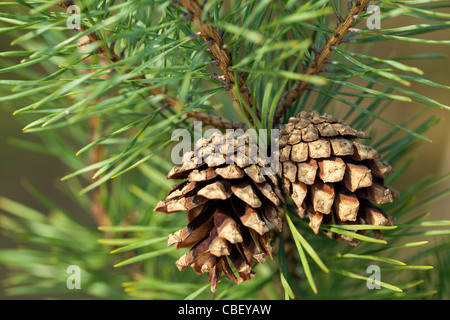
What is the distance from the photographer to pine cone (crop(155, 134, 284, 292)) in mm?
334

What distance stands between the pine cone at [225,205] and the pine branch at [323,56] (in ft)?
0.28

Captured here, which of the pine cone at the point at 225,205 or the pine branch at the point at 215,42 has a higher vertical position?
the pine branch at the point at 215,42

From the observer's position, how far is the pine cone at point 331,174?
1.13 feet

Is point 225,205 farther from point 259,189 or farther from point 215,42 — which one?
point 215,42

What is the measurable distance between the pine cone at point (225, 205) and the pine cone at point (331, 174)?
3cm

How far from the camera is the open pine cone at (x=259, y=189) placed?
1.11 feet

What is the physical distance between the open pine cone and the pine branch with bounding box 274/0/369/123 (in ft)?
0.17

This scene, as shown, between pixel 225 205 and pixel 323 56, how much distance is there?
0.18 meters

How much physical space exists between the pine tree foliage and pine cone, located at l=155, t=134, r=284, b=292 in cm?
4

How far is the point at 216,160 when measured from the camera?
13.3 inches

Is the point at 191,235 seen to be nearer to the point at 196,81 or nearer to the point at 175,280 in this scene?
the point at 196,81

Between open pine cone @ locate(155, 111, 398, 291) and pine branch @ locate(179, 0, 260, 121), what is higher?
pine branch @ locate(179, 0, 260, 121)

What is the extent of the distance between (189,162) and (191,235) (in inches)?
2.7

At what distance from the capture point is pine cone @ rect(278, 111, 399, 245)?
344 millimetres
